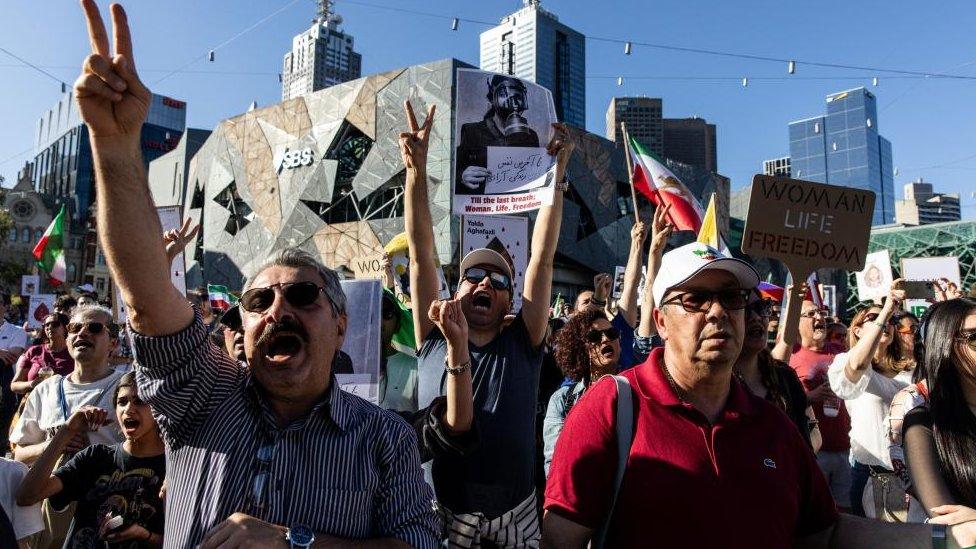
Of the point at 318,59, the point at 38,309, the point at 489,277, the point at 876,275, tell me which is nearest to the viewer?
the point at 489,277

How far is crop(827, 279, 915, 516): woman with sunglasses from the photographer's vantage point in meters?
4.58

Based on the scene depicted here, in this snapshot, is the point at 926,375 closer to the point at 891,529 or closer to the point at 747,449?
the point at 891,529

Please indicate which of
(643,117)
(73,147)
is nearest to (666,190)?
(73,147)

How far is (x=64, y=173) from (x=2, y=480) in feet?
390

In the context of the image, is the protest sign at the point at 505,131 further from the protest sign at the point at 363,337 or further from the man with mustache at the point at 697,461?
the man with mustache at the point at 697,461

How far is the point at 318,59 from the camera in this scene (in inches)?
5586

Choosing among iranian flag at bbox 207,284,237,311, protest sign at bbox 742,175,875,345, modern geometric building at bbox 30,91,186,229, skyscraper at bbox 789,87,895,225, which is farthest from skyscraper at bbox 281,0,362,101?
protest sign at bbox 742,175,875,345

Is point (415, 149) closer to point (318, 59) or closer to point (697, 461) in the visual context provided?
point (697, 461)

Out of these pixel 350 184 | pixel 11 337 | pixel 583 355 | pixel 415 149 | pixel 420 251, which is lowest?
pixel 11 337

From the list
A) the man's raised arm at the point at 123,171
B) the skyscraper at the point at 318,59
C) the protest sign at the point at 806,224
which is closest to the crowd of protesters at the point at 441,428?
the man's raised arm at the point at 123,171

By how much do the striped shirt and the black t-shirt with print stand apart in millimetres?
1398

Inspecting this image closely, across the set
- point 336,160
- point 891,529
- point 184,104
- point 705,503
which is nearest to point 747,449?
point 705,503

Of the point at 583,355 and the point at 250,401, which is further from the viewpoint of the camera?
the point at 583,355

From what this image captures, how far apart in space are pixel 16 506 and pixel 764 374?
13.1 feet
